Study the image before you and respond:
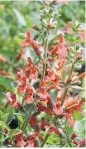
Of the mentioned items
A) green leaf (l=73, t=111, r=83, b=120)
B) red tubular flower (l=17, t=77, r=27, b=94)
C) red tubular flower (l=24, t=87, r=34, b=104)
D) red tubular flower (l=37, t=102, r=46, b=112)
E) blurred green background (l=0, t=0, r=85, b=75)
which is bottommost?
green leaf (l=73, t=111, r=83, b=120)

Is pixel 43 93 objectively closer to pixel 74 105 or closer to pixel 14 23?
pixel 74 105

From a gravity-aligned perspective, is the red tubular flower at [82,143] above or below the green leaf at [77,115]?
below

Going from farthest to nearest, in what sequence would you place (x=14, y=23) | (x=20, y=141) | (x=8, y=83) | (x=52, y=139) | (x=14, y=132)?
(x=14, y=23)
(x=52, y=139)
(x=8, y=83)
(x=20, y=141)
(x=14, y=132)

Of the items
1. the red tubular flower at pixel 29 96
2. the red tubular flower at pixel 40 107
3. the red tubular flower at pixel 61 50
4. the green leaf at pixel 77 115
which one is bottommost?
the green leaf at pixel 77 115

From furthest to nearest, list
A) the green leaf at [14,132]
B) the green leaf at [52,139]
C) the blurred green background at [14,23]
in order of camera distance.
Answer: the blurred green background at [14,23] < the green leaf at [52,139] < the green leaf at [14,132]

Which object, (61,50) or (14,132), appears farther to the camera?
(61,50)

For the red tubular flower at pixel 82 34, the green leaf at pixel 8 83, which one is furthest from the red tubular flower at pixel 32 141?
the red tubular flower at pixel 82 34

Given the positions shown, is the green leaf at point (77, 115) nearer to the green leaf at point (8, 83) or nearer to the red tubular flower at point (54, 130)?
the red tubular flower at point (54, 130)

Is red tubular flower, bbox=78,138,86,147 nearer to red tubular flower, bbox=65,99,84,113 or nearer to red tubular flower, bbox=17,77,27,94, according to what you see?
red tubular flower, bbox=65,99,84,113

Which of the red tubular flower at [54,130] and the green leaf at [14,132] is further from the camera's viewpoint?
the red tubular flower at [54,130]

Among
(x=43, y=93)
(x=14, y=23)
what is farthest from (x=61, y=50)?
(x=14, y=23)

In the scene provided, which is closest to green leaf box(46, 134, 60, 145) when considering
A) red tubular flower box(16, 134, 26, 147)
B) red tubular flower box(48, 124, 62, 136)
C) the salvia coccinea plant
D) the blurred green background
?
the salvia coccinea plant

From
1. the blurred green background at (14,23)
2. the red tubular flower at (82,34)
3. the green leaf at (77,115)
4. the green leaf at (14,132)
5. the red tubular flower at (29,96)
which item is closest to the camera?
the green leaf at (14,132)

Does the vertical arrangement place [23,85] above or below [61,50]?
below
